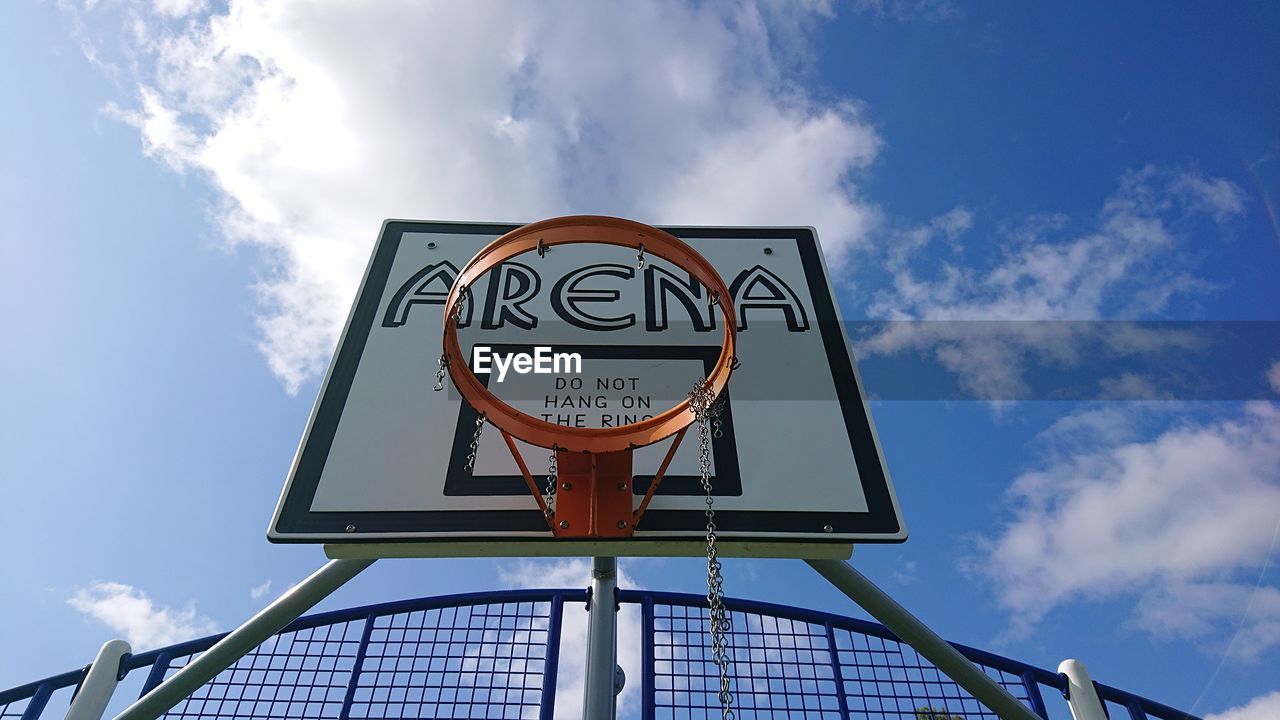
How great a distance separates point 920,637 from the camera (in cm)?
251

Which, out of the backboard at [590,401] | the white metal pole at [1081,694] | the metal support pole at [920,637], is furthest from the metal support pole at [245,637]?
the white metal pole at [1081,694]

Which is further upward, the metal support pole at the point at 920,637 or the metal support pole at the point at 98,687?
the metal support pole at the point at 98,687

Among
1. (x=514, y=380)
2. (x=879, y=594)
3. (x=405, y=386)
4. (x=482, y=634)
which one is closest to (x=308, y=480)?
(x=405, y=386)

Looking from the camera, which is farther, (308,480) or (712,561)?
(308,480)

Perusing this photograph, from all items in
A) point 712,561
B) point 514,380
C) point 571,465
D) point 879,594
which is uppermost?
point 514,380

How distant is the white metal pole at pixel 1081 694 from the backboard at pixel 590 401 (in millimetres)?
2001

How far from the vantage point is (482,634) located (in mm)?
4312

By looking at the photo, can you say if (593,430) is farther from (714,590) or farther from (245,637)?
(245,637)

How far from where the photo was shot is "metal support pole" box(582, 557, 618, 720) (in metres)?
3.00

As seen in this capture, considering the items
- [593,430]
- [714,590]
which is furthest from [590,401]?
[714,590]

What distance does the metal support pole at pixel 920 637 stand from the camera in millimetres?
2469

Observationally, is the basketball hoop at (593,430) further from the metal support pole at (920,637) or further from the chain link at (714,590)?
the metal support pole at (920,637)

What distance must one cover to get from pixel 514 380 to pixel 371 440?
470 mm

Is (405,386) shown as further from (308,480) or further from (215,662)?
(215,662)
